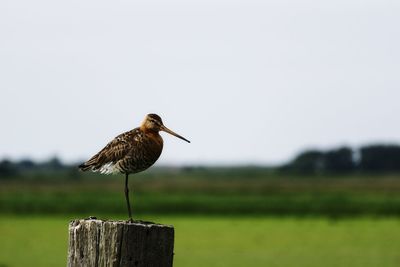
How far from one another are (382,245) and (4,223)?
10.3 m

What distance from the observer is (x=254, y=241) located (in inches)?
696

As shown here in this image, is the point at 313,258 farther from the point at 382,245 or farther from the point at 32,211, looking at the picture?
the point at 32,211

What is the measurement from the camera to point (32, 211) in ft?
93.1

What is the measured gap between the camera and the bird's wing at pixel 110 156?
13.4ft

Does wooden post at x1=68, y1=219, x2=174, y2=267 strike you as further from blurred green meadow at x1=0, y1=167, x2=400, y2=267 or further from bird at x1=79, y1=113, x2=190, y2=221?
blurred green meadow at x1=0, y1=167, x2=400, y2=267

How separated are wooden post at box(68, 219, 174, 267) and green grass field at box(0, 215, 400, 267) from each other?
1024 cm

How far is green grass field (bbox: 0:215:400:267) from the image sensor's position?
1384 cm

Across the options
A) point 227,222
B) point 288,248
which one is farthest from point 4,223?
point 288,248

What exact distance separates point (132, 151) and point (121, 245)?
1372 mm

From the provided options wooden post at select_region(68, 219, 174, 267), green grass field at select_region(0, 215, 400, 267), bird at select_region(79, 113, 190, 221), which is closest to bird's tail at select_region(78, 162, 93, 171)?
bird at select_region(79, 113, 190, 221)

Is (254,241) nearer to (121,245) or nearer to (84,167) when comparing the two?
(84,167)

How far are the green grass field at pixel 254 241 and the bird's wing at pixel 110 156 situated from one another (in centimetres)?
887

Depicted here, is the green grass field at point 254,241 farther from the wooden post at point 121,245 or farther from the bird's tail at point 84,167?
the wooden post at point 121,245

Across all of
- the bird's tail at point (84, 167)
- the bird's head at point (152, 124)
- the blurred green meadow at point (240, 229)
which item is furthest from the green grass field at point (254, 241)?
the bird's head at point (152, 124)
